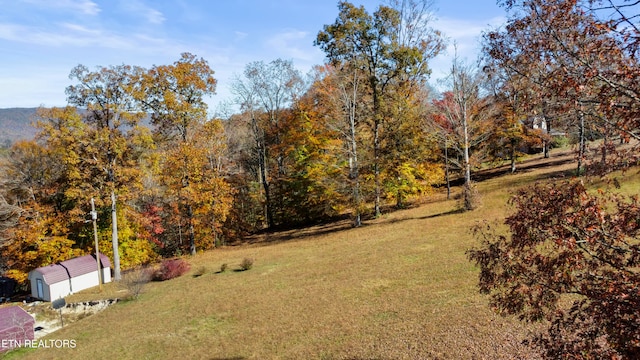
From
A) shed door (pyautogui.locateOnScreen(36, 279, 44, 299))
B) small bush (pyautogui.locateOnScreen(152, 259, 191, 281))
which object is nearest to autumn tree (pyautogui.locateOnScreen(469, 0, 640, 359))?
small bush (pyautogui.locateOnScreen(152, 259, 191, 281))

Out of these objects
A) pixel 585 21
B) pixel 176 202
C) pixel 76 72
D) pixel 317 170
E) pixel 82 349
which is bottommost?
pixel 82 349

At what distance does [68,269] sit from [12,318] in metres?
8.61

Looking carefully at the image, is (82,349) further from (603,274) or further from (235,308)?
(603,274)

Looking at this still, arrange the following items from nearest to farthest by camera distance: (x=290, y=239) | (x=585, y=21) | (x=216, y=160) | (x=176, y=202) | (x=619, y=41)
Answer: (x=619, y=41) → (x=585, y=21) → (x=290, y=239) → (x=176, y=202) → (x=216, y=160)

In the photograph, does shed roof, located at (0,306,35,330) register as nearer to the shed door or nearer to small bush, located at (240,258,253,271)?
the shed door

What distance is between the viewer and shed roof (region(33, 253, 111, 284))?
2483 centimetres

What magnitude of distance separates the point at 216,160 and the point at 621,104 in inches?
1371

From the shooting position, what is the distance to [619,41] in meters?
5.09

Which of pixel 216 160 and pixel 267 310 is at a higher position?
pixel 216 160

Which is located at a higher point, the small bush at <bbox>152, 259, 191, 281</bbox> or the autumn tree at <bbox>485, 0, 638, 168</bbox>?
the autumn tree at <bbox>485, 0, 638, 168</bbox>

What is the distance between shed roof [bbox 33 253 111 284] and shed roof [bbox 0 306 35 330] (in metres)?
6.68

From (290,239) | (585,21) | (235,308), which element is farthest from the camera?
(290,239)

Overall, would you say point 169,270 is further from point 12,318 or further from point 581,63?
point 581,63

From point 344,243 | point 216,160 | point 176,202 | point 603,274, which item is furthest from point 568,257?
point 216,160
